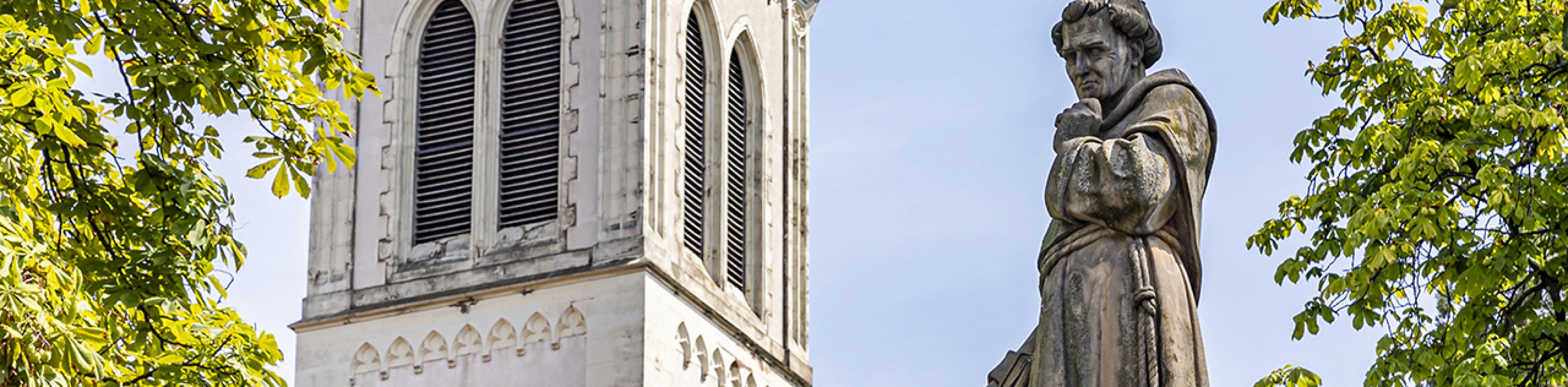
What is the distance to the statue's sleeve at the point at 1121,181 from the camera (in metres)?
8.45

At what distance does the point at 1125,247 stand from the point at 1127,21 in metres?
0.80

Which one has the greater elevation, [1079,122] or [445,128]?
[445,128]

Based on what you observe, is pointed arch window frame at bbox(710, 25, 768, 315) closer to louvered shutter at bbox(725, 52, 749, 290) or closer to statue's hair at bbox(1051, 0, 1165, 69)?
louvered shutter at bbox(725, 52, 749, 290)

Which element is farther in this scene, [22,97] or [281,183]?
[281,183]

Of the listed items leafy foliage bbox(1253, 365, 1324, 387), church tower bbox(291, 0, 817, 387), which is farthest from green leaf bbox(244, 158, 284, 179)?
church tower bbox(291, 0, 817, 387)

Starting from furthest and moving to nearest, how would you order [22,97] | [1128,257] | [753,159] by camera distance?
[753,159] < [22,97] < [1128,257]

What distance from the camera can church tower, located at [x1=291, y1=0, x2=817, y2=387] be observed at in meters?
35.0

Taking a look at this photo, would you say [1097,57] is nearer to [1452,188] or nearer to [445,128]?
[1452,188]

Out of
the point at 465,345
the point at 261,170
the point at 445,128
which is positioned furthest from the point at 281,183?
the point at 445,128

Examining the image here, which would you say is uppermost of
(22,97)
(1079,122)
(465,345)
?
(465,345)

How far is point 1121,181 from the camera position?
27.7ft

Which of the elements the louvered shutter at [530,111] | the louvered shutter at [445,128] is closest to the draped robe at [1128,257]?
the louvered shutter at [530,111]

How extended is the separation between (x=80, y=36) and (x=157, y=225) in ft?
2.91

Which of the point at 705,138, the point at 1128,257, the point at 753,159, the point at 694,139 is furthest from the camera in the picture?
the point at 753,159
